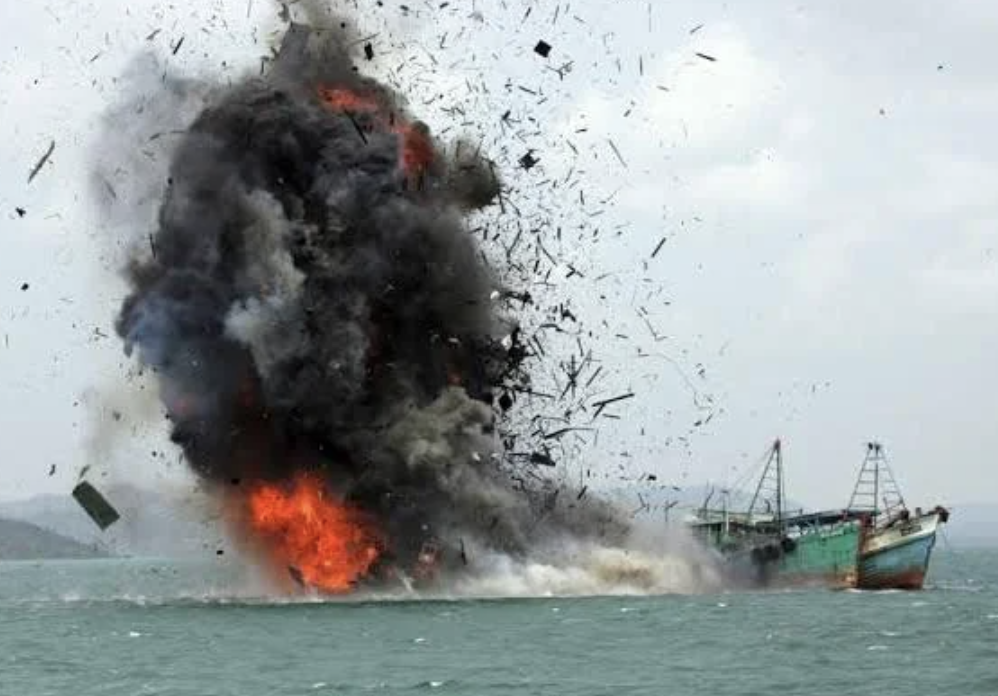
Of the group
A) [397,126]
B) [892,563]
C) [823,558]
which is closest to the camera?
[397,126]

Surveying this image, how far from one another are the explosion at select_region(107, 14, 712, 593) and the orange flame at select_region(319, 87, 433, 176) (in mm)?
207

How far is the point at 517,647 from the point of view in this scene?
80500 millimetres

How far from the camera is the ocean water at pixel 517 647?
6856 centimetres

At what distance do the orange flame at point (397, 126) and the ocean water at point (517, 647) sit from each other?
94.8 feet

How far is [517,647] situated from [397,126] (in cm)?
4188

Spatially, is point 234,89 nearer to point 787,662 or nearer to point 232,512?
point 232,512

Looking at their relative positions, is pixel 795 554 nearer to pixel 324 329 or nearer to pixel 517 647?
pixel 324 329

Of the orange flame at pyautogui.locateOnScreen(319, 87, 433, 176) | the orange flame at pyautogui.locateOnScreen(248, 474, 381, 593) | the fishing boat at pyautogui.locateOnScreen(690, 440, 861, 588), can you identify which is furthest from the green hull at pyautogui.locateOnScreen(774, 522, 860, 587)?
the orange flame at pyautogui.locateOnScreen(319, 87, 433, 176)

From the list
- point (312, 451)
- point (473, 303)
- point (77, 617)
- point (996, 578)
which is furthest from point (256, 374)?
point (996, 578)

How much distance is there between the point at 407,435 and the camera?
103500 millimetres

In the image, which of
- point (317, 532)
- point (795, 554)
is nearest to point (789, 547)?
point (795, 554)

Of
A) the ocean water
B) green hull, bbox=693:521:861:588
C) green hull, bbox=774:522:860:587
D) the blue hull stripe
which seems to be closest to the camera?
the ocean water

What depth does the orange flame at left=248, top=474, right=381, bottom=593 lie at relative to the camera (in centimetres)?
10625

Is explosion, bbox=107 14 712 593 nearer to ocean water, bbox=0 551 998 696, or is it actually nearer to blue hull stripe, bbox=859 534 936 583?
ocean water, bbox=0 551 998 696
